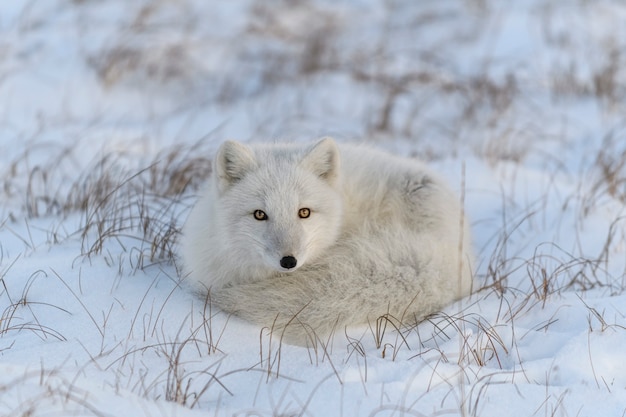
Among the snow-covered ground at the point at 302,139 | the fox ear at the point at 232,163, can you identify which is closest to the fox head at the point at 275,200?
the fox ear at the point at 232,163

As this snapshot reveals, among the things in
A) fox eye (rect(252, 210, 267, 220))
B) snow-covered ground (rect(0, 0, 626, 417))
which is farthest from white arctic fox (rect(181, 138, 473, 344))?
snow-covered ground (rect(0, 0, 626, 417))

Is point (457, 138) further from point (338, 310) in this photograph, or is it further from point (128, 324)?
point (128, 324)

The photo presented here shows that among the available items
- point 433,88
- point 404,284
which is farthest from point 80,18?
point 404,284

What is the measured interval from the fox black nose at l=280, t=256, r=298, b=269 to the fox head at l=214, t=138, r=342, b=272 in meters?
0.10

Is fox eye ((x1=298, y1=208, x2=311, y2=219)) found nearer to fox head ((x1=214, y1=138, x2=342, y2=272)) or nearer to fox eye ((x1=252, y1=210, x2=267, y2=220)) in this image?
fox head ((x1=214, y1=138, x2=342, y2=272))

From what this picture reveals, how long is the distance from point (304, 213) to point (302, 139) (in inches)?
148

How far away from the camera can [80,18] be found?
10180 millimetres

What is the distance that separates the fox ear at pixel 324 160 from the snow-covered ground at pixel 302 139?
89 centimetres

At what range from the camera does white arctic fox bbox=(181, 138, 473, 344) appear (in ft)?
11.3

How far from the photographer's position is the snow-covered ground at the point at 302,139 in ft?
9.32

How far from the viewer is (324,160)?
3795 millimetres

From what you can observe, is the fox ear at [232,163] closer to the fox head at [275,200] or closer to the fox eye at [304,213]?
the fox head at [275,200]

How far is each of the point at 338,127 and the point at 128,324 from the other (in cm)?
516

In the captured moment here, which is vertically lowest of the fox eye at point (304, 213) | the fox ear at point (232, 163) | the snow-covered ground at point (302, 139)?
the snow-covered ground at point (302, 139)
